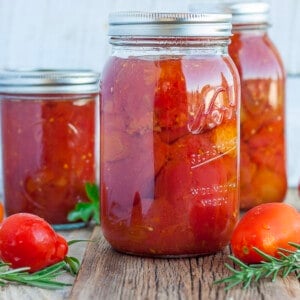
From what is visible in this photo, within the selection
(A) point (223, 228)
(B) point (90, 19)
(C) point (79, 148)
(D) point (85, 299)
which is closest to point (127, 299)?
(D) point (85, 299)

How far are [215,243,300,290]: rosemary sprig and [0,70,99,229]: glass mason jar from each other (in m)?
0.54

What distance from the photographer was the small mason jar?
1568 mm

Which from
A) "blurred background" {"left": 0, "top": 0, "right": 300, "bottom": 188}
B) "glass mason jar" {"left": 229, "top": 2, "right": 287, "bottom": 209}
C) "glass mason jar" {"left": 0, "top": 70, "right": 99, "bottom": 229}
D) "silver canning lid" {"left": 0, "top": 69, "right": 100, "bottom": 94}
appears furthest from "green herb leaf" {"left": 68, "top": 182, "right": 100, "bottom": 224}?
"blurred background" {"left": 0, "top": 0, "right": 300, "bottom": 188}

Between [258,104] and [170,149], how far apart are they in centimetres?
49

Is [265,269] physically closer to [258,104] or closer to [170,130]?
[170,130]

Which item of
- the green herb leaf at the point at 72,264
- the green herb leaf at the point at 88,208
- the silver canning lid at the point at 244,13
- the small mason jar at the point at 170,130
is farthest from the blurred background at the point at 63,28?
the green herb leaf at the point at 72,264

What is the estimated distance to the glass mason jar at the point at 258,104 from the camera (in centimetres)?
199

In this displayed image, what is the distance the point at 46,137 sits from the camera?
1.90 meters

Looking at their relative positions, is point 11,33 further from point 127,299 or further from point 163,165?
point 127,299

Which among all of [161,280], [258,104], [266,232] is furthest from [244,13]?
[161,280]

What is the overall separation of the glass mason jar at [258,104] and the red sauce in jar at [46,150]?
13.8 inches

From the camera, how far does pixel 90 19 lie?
8.09 ft

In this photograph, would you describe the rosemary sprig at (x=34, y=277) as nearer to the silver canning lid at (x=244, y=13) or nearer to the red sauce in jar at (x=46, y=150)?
the red sauce in jar at (x=46, y=150)

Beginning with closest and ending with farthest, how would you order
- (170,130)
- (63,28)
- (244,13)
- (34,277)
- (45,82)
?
(34,277) < (170,130) < (45,82) < (244,13) < (63,28)
